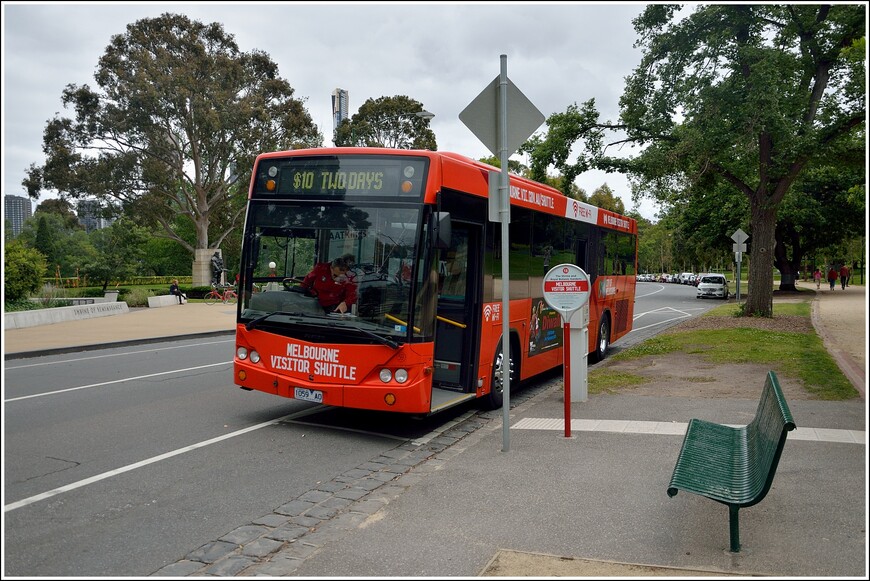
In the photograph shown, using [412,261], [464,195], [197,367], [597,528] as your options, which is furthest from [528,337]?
[197,367]

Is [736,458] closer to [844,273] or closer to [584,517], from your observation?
[584,517]

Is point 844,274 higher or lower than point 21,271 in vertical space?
higher

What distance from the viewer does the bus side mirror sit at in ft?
25.5

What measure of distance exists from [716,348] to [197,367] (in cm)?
1075

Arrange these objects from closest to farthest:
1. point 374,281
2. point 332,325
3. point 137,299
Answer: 1. point 374,281
2. point 332,325
3. point 137,299

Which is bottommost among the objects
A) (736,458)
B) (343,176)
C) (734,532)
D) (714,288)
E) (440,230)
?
(734,532)

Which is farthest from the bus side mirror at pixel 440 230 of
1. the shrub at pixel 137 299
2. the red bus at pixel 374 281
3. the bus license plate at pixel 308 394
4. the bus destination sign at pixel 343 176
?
the shrub at pixel 137 299

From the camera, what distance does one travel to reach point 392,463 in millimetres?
7074

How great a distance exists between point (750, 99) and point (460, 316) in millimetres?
13105

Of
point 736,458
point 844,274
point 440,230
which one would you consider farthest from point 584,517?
point 844,274

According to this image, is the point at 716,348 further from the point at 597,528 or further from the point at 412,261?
the point at 597,528

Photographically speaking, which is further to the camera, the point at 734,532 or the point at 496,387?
the point at 496,387

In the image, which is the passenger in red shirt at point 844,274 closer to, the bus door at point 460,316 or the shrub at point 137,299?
the shrub at point 137,299

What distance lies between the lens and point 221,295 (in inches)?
1652
